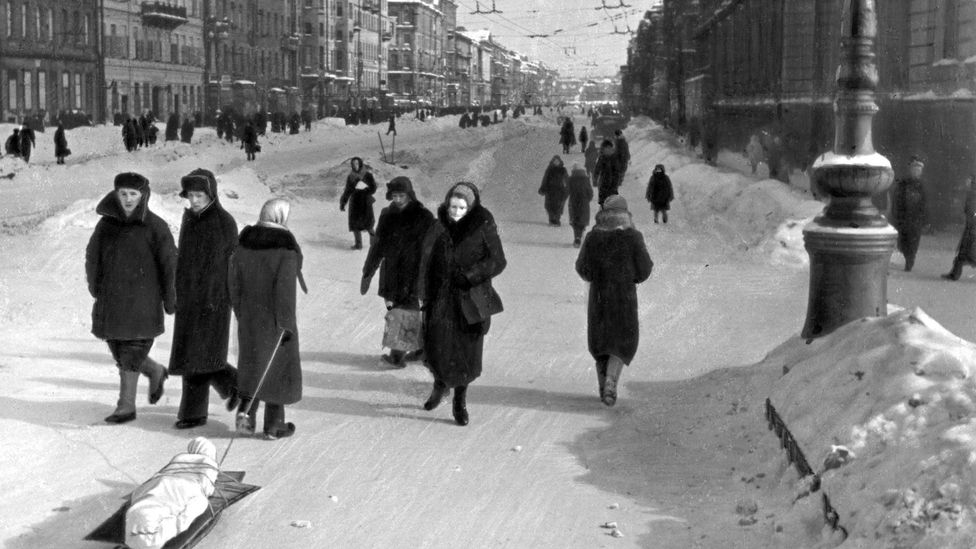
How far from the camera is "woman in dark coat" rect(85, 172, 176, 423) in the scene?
787 centimetres

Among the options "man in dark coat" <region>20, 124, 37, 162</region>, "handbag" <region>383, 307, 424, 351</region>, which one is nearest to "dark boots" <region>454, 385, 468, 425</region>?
"handbag" <region>383, 307, 424, 351</region>

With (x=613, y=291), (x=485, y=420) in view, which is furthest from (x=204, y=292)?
(x=613, y=291)

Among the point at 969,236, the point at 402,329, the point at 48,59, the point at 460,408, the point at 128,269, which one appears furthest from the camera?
the point at 48,59

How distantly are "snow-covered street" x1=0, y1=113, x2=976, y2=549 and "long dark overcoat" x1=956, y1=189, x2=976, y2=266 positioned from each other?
438 mm

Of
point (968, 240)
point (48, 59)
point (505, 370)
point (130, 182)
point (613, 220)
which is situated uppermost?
point (48, 59)

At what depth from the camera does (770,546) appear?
546cm

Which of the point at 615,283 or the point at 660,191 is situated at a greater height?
the point at 615,283

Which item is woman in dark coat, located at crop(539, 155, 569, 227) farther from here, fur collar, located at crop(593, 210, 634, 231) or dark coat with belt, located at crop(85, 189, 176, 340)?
dark coat with belt, located at crop(85, 189, 176, 340)

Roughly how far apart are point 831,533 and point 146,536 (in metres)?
2.63

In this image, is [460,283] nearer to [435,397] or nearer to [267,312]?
[435,397]

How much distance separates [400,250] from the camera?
9.85m

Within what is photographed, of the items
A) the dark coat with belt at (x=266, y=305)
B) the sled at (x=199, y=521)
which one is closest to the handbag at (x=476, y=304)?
the dark coat with belt at (x=266, y=305)

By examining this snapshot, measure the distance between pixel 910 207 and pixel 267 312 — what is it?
10.4 m

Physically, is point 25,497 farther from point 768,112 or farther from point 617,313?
point 768,112
